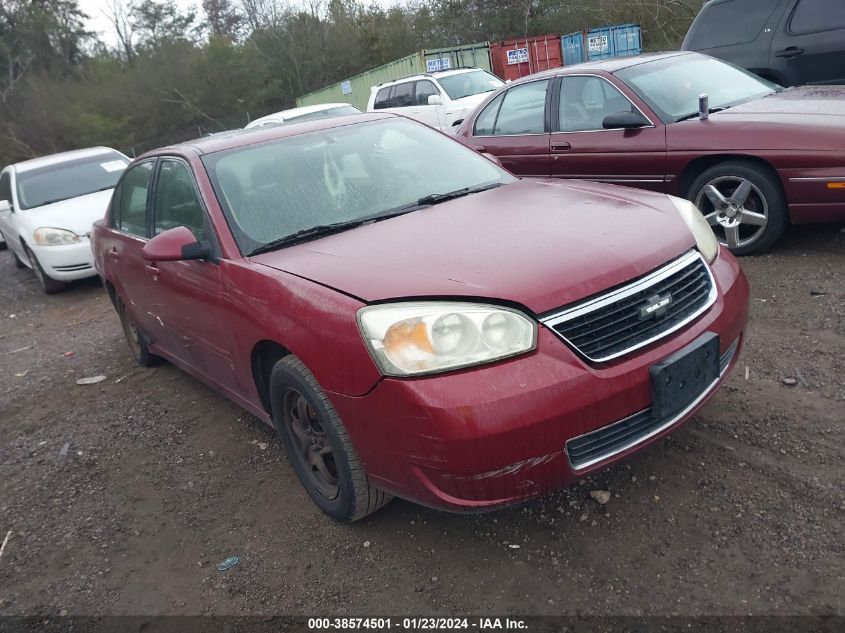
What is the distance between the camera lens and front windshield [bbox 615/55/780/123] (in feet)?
18.0

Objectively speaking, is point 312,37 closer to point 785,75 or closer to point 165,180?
A: point 785,75

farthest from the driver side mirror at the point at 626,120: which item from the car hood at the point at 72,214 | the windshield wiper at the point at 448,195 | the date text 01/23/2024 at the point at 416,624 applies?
the car hood at the point at 72,214

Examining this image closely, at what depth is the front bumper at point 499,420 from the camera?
7.14 ft

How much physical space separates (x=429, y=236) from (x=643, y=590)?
1.53m

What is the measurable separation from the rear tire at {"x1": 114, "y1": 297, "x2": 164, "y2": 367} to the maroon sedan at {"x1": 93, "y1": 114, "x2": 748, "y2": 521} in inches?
60.2

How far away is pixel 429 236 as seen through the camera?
9.42ft

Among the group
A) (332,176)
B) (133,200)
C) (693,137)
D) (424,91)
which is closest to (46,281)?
(133,200)

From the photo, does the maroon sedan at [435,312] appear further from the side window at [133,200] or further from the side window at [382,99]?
the side window at [382,99]

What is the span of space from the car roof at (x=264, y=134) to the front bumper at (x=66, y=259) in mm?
4795

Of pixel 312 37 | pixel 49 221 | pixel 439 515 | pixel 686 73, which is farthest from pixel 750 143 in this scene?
pixel 312 37

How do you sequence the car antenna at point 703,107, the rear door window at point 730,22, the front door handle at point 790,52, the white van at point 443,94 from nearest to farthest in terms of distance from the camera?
the car antenna at point 703,107
the front door handle at point 790,52
the rear door window at point 730,22
the white van at point 443,94

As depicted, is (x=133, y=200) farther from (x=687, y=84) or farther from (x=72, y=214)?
(x=72, y=214)

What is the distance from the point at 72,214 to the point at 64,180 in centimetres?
100

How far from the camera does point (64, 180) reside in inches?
359
